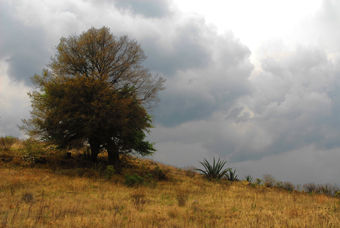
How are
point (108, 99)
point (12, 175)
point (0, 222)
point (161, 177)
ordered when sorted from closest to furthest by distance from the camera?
point (0, 222) → point (12, 175) → point (108, 99) → point (161, 177)

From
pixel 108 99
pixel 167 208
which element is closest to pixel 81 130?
pixel 108 99

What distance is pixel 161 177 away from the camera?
67.4 feet

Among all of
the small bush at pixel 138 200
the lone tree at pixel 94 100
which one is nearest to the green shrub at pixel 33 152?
the lone tree at pixel 94 100

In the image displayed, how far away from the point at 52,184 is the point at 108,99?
6.26 m

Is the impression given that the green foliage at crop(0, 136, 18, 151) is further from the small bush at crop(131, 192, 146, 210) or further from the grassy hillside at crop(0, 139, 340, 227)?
the small bush at crop(131, 192, 146, 210)

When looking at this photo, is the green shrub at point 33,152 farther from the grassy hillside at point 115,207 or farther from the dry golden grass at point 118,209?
the dry golden grass at point 118,209

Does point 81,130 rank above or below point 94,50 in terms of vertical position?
below

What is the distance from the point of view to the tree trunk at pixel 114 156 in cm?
2155

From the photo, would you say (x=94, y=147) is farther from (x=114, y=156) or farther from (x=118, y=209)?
(x=118, y=209)

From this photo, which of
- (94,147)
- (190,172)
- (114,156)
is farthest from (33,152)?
(190,172)

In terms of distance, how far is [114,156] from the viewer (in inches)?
909

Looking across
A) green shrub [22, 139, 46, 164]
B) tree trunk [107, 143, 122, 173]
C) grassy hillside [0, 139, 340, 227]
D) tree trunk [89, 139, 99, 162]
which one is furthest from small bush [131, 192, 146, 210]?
green shrub [22, 139, 46, 164]

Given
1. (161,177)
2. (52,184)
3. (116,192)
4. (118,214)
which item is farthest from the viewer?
(161,177)

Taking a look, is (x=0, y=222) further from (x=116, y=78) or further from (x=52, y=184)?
(x=116, y=78)
